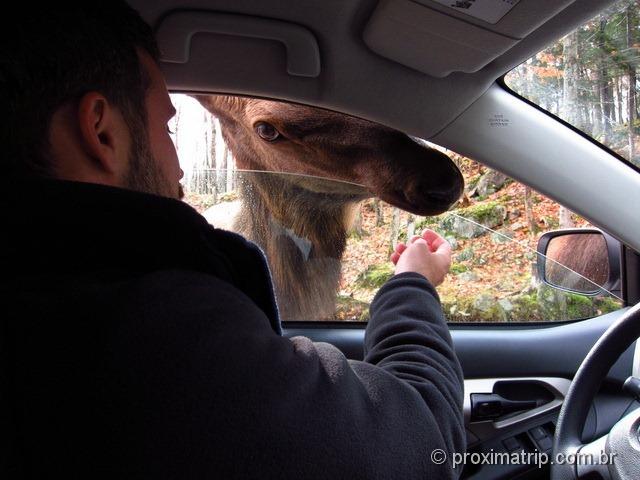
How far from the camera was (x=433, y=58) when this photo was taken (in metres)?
2.07

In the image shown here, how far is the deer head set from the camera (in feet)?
8.98

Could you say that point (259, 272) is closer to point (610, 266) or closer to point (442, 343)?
point (442, 343)

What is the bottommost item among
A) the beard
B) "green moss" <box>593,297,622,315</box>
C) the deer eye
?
"green moss" <box>593,297,622,315</box>

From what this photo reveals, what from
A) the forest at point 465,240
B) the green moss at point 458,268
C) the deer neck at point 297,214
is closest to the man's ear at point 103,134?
the forest at point 465,240

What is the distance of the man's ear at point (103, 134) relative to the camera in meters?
1.16

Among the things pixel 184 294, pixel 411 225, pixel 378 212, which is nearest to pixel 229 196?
pixel 378 212

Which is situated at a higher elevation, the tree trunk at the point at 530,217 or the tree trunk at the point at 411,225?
the tree trunk at the point at 530,217

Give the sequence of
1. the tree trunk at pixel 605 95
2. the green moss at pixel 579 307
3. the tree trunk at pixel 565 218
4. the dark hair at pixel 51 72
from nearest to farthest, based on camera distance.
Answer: the dark hair at pixel 51 72 → the tree trunk at pixel 605 95 → the tree trunk at pixel 565 218 → the green moss at pixel 579 307

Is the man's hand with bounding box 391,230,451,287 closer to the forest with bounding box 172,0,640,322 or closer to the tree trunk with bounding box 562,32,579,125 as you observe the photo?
the forest with bounding box 172,0,640,322

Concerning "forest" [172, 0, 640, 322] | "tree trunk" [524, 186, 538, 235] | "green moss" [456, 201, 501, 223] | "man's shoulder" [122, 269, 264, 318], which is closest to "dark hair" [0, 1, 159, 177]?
"man's shoulder" [122, 269, 264, 318]

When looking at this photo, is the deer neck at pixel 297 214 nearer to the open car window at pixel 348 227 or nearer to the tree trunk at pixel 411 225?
the open car window at pixel 348 227

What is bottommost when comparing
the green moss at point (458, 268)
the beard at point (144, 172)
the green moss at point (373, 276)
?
the green moss at point (373, 276)

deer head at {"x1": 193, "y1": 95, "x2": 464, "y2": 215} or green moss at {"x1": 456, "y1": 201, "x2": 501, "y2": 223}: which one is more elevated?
deer head at {"x1": 193, "y1": 95, "x2": 464, "y2": 215}

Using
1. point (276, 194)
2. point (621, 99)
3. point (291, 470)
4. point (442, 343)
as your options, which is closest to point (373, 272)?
point (276, 194)
